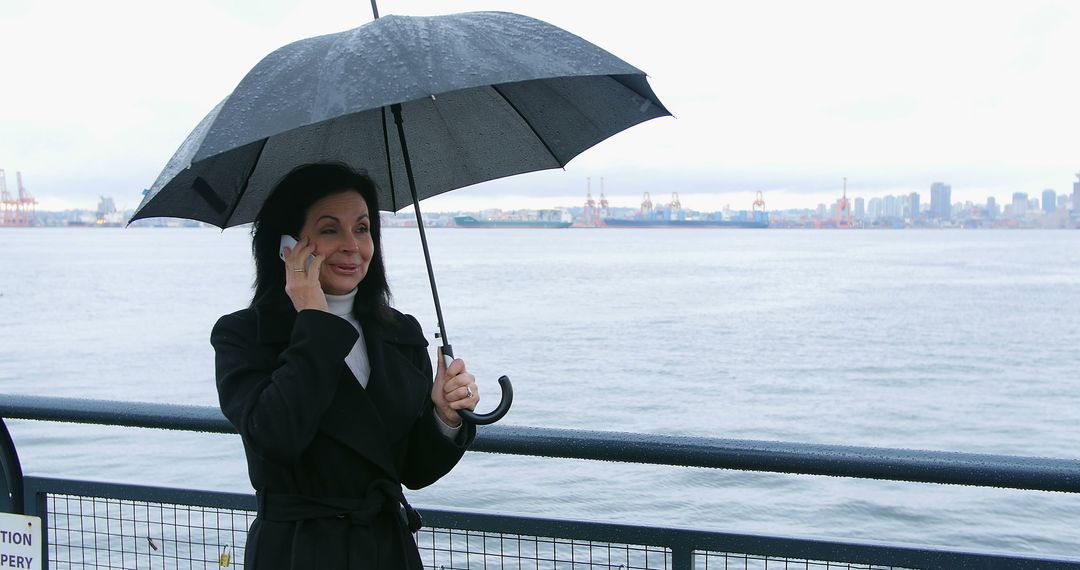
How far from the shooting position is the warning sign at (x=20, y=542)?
291 centimetres

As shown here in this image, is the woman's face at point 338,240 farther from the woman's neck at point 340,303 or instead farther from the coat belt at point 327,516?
the coat belt at point 327,516

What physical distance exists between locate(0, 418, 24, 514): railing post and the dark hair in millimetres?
1162

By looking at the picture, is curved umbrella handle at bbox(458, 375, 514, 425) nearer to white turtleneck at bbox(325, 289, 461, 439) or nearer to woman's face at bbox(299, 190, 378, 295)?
white turtleneck at bbox(325, 289, 461, 439)

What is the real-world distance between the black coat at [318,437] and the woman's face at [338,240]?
0.12 metres

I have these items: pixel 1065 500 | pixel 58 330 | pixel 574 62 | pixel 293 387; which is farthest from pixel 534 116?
pixel 58 330

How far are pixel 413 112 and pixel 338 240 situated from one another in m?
0.66

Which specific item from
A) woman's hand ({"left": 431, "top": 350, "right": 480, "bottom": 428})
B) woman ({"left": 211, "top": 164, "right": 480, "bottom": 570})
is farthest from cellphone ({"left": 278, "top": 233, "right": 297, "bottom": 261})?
woman's hand ({"left": 431, "top": 350, "right": 480, "bottom": 428})

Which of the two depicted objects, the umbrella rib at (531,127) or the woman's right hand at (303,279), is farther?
the umbrella rib at (531,127)

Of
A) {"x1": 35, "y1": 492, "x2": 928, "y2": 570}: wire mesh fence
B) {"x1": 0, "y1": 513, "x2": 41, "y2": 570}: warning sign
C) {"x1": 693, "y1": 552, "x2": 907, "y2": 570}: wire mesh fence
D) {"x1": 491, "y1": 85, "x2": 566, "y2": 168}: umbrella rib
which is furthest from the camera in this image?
{"x1": 0, "y1": 513, "x2": 41, "y2": 570}: warning sign

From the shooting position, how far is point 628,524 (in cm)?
238

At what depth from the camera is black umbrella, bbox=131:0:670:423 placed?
1903mm

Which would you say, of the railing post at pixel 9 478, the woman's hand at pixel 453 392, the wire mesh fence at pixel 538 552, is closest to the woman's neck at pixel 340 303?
the woman's hand at pixel 453 392

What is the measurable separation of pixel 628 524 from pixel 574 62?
1036mm

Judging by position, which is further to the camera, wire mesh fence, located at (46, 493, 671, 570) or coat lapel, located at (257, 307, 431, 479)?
wire mesh fence, located at (46, 493, 671, 570)
